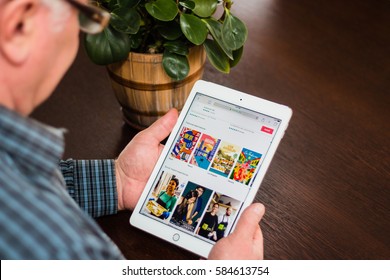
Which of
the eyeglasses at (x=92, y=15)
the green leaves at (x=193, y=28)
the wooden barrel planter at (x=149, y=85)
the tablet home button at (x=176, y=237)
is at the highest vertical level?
the green leaves at (x=193, y=28)

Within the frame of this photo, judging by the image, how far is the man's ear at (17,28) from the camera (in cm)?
45

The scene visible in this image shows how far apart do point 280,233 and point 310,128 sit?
0.26 metres

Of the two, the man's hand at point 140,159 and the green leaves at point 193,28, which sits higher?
the green leaves at point 193,28

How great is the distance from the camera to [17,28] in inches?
18.2

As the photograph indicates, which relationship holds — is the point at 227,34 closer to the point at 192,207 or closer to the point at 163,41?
the point at 163,41

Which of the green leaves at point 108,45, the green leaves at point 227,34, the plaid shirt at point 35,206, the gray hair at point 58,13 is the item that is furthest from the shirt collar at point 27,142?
the green leaves at point 227,34

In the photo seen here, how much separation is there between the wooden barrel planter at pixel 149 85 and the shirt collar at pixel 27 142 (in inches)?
11.2

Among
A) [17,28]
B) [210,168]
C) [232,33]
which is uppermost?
[232,33]

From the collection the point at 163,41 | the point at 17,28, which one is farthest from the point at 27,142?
the point at 163,41

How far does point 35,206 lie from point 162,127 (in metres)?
0.41

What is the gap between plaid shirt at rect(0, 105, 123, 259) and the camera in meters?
0.44

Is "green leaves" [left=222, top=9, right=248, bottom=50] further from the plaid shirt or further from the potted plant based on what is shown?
the plaid shirt

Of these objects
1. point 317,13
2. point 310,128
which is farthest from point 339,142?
point 317,13

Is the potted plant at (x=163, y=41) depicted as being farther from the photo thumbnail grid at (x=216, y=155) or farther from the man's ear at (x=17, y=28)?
the man's ear at (x=17, y=28)
